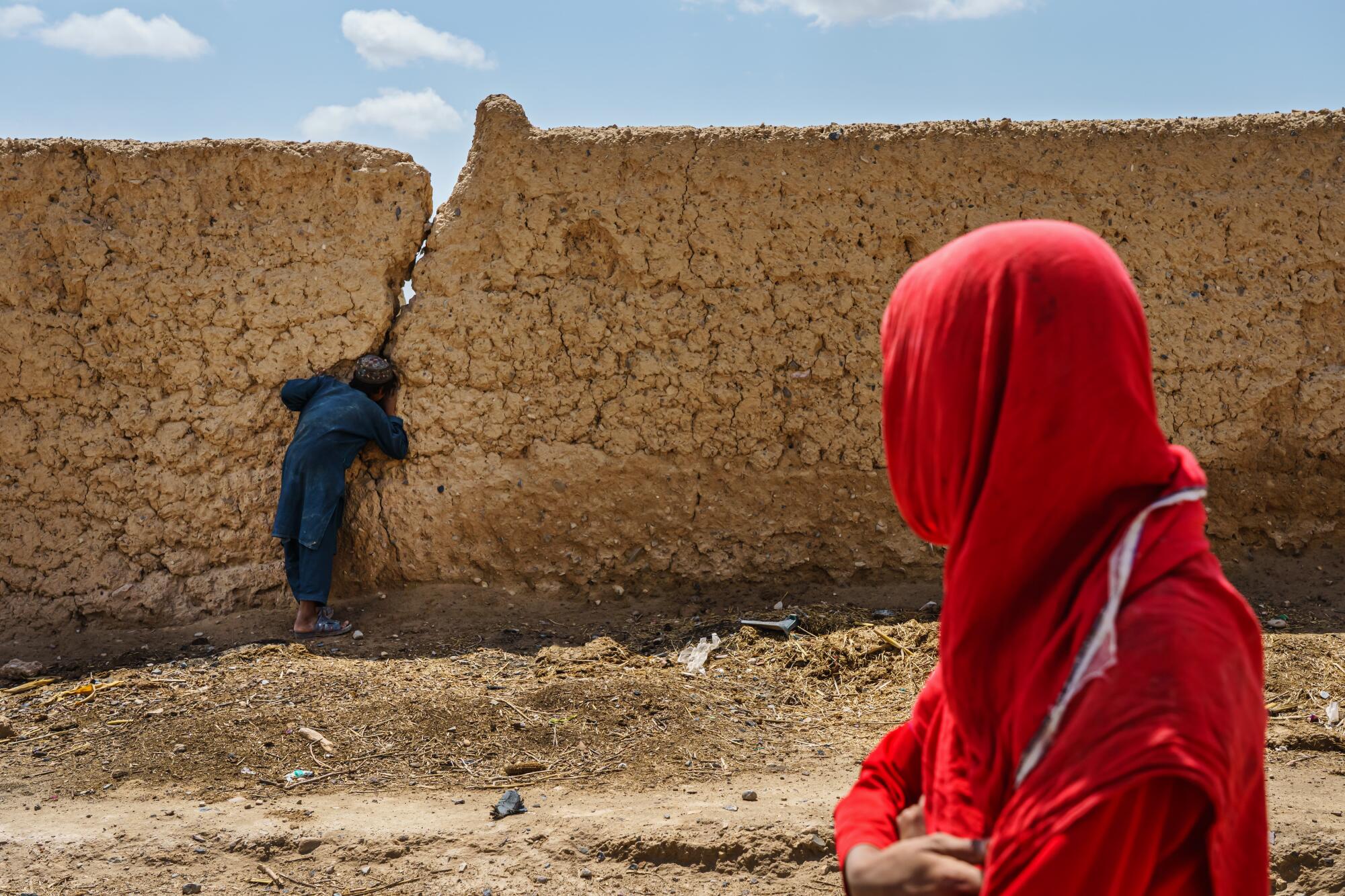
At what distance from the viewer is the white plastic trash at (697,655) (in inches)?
173

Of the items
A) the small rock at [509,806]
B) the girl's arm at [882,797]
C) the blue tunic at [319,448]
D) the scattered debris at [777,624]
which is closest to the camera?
the girl's arm at [882,797]

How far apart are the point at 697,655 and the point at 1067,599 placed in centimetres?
354

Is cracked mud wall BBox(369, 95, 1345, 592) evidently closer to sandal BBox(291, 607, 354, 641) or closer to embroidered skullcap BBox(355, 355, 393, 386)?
embroidered skullcap BBox(355, 355, 393, 386)

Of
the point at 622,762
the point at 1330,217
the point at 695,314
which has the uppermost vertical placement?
the point at 1330,217

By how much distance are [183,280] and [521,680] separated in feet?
8.37

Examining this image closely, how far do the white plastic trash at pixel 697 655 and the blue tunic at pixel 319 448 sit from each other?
1734 mm

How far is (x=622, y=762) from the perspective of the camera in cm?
359

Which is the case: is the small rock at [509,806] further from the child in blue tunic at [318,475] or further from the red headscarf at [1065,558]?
the red headscarf at [1065,558]

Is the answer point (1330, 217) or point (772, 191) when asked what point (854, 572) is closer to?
point (772, 191)

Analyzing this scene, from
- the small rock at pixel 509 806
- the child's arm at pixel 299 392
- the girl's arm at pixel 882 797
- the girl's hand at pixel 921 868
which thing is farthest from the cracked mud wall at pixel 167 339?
the girl's hand at pixel 921 868

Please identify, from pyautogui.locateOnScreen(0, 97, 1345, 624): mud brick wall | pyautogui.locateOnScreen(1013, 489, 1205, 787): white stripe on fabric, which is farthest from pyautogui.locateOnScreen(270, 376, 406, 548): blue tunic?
pyautogui.locateOnScreen(1013, 489, 1205, 787): white stripe on fabric

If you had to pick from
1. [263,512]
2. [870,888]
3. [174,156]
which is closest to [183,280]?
[174,156]

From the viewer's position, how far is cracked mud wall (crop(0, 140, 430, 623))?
512cm

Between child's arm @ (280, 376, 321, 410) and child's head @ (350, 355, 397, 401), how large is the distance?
18 cm
